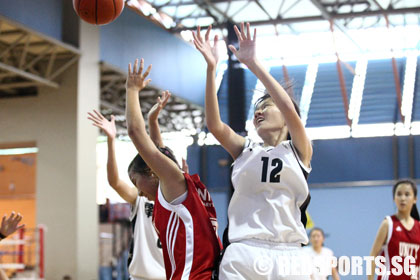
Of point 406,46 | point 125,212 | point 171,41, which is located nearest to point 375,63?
point 406,46

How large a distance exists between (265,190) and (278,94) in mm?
416

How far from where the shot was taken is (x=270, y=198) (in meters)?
2.80

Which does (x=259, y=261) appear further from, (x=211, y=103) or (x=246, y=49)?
(x=246, y=49)

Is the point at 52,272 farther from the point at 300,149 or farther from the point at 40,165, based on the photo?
the point at 300,149

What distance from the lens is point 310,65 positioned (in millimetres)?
15875

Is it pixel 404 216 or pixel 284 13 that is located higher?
pixel 284 13

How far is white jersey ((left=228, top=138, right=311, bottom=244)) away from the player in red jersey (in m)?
0.16

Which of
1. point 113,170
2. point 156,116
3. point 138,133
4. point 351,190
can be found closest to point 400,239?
point 113,170

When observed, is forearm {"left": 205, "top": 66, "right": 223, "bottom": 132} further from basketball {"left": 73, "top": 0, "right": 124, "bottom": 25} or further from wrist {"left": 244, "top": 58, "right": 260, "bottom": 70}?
basketball {"left": 73, "top": 0, "right": 124, "bottom": 25}

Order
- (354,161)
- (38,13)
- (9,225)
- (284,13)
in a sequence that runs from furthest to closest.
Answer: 1. (284,13)
2. (354,161)
3. (38,13)
4. (9,225)

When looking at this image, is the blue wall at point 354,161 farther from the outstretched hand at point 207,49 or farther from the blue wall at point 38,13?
the outstretched hand at point 207,49

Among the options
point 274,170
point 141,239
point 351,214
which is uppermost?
point 274,170

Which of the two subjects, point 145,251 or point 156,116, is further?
point 145,251

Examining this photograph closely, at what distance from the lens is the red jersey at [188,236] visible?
2916 mm
